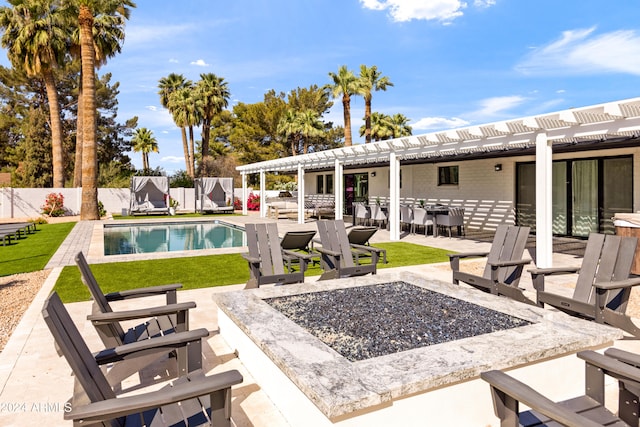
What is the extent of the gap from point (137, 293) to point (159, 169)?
3225 cm

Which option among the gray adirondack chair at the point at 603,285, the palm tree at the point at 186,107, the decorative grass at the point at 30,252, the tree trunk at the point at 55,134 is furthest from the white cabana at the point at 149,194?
the gray adirondack chair at the point at 603,285

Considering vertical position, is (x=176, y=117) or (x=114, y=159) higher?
(x=176, y=117)

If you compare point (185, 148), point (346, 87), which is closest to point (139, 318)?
point (346, 87)

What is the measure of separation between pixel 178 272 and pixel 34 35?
2081 centimetres

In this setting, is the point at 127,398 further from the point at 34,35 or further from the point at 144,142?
the point at 144,142

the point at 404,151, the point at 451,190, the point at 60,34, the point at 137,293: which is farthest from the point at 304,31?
the point at 137,293

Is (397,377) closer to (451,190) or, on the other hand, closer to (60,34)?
(451,190)

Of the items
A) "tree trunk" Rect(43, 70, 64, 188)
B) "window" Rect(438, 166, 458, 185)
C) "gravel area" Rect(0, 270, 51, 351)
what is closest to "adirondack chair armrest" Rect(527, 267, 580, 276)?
"gravel area" Rect(0, 270, 51, 351)

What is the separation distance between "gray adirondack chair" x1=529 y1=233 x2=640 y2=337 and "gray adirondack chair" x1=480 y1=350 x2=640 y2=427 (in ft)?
5.11

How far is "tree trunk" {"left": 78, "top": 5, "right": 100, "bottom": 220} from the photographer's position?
17.8m

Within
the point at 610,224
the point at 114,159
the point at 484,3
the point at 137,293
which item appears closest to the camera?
the point at 137,293

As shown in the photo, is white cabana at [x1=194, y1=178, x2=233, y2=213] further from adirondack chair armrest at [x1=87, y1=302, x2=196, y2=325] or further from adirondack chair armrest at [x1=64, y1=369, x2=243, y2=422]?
adirondack chair armrest at [x1=64, y1=369, x2=243, y2=422]

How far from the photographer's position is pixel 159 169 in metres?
33.6

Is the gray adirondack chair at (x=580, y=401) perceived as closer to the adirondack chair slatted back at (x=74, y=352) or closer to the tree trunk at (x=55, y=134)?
the adirondack chair slatted back at (x=74, y=352)
